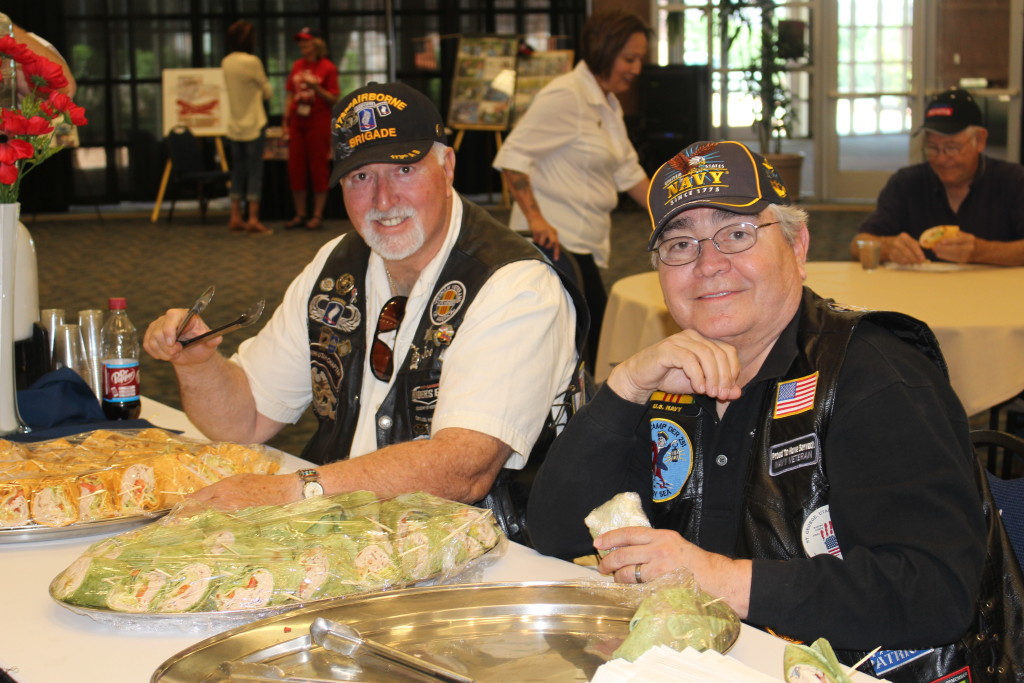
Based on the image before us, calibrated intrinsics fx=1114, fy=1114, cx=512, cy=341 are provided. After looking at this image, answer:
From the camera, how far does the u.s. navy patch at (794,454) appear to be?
1.54 meters

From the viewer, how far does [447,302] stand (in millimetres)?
2168

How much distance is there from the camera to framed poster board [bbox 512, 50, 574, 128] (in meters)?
12.8

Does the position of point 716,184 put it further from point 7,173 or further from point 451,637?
point 7,173

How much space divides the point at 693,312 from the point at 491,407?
16.9 inches

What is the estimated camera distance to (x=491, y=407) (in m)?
1.96

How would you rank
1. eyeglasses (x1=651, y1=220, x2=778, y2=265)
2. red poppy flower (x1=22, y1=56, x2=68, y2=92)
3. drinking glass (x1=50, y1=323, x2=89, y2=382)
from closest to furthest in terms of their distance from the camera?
eyeglasses (x1=651, y1=220, x2=778, y2=265), red poppy flower (x1=22, y1=56, x2=68, y2=92), drinking glass (x1=50, y1=323, x2=89, y2=382)

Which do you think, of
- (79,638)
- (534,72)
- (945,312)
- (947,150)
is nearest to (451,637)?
(79,638)

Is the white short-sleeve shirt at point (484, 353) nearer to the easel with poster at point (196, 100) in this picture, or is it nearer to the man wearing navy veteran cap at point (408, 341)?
the man wearing navy veteran cap at point (408, 341)

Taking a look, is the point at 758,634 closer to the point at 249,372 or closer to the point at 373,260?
the point at 373,260

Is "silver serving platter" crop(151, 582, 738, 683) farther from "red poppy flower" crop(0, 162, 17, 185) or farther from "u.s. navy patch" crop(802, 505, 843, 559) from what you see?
"red poppy flower" crop(0, 162, 17, 185)

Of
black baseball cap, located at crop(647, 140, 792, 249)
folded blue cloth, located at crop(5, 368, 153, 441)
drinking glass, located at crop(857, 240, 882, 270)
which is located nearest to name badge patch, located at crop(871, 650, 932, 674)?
black baseball cap, located at crop(647, 140, 792, 249)

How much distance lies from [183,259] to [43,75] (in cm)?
835

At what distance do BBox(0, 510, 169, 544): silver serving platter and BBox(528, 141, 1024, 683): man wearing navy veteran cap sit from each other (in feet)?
1.97

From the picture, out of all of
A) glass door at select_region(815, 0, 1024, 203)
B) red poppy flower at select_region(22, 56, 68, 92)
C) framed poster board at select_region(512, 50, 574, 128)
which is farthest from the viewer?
framed poster board at select_region(512, 50, 574, 128)
